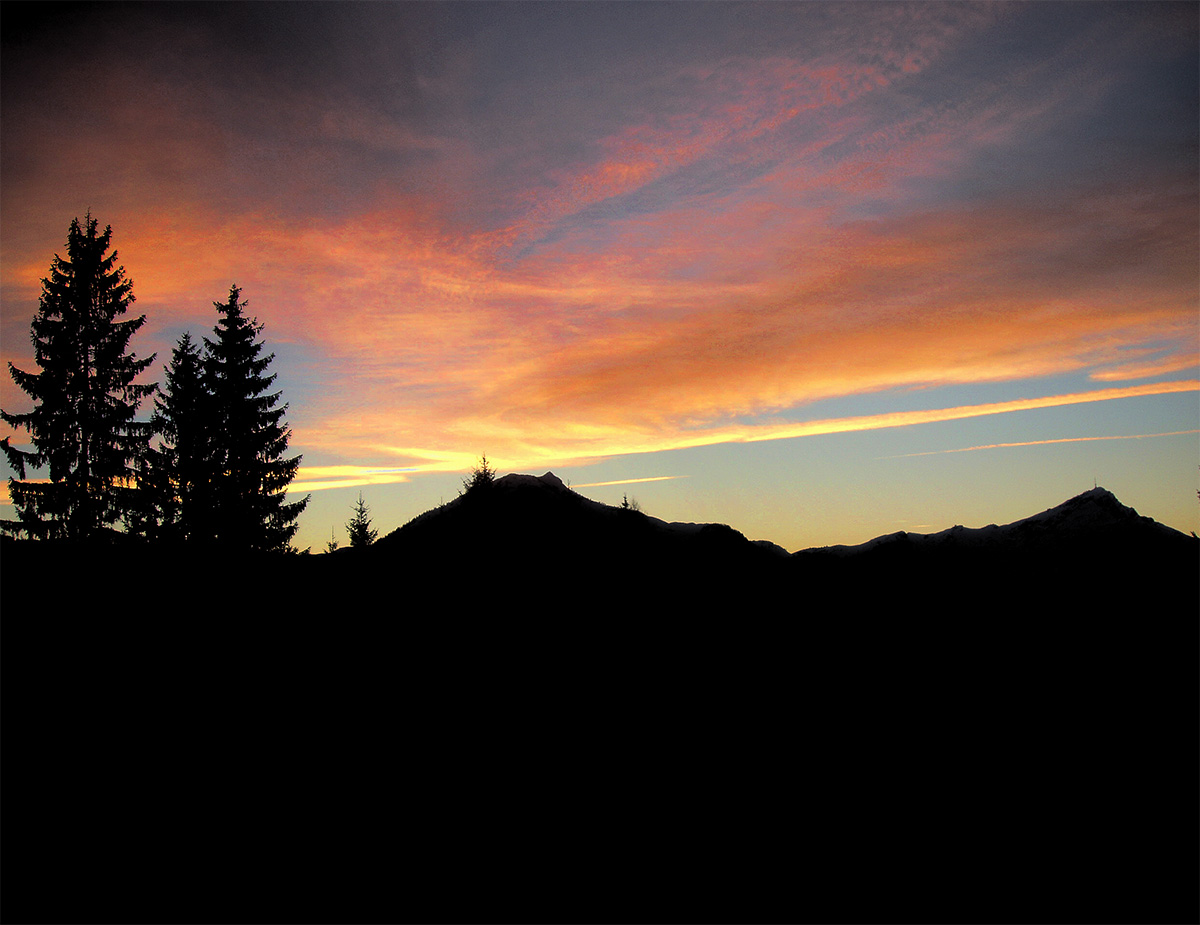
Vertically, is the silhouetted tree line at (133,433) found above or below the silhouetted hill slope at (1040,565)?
above

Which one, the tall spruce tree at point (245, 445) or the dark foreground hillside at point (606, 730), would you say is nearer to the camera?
the dark foreground hillside at point (606, 730)

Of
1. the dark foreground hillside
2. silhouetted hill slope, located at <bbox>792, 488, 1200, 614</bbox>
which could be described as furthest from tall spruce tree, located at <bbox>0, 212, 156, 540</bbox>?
silhouetted hill slope, located at <bbox>792, 488, 1200, 614</bbox>

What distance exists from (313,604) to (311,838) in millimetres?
4810

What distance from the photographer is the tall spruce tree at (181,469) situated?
27062 mm

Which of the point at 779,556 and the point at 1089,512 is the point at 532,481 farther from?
the point at 1089,512

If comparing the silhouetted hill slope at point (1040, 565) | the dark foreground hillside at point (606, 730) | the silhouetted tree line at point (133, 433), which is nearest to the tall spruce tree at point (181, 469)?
the silhouetted tree line at point (133, 433)

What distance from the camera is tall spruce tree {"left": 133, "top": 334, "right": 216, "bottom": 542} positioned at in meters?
27.1

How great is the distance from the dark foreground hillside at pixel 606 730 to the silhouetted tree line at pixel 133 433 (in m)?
18.5

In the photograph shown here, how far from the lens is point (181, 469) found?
28156 millimetres

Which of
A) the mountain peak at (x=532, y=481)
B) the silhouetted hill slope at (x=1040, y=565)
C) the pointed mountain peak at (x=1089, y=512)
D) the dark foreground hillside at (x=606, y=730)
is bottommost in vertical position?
the dark foreground hillside at (x=606, y=730)

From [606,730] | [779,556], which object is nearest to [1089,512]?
[779,556]

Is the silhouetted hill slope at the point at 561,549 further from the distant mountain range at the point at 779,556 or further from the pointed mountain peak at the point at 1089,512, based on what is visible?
the pointed mountain peak at the point at 1089,512

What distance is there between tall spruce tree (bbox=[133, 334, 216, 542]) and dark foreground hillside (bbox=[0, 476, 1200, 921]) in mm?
18723

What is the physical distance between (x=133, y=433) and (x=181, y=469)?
2.44 meters
